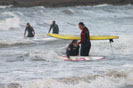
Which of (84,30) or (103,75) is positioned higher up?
(84,30)

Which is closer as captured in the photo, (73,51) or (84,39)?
(84,39)

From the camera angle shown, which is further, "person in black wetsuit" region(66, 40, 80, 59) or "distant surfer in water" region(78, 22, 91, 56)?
"person in black wetsuit" region(66, 40, 80, 59)

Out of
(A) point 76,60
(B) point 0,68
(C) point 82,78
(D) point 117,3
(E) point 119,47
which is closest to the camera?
(C) point 82,78

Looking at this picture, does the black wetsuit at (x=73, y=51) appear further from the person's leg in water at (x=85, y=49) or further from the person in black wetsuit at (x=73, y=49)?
the person's leg in water at (x=85, y=49)

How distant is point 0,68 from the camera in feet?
46.5

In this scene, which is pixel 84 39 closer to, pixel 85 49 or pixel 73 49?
pixel 85 49

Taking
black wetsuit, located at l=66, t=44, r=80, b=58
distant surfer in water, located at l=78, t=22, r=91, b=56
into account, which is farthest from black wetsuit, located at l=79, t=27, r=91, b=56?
black wetsuit, located at l=66, t=44, r=80, b=58

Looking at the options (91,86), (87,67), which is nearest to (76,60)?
(87,67)

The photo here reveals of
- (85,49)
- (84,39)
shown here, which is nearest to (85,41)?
(84,39)

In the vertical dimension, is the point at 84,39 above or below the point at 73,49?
above

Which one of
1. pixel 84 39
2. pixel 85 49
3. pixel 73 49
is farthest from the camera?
pixel 73 49

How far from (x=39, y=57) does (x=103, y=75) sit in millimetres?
5253

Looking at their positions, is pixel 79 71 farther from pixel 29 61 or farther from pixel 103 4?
pixel 103 4

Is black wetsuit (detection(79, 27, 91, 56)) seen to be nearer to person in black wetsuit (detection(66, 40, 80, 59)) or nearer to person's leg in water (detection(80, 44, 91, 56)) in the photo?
person's leg in water (detection(80, 44, 91, 56))
